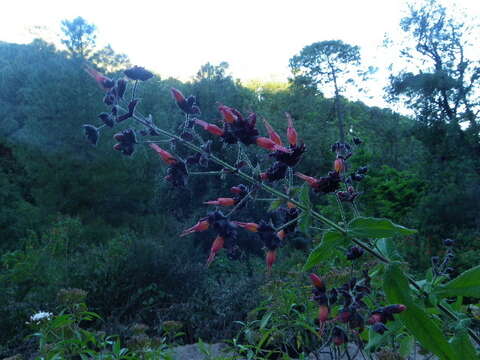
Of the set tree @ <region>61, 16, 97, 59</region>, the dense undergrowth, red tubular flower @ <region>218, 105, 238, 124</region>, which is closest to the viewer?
red tubular flower @ <region>218, 105, 238, 124</region>

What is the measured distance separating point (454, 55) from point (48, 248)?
1366 cm

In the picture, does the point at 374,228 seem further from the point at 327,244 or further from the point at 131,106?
the point at 131,106

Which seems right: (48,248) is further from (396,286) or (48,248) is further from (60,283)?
(396,286)

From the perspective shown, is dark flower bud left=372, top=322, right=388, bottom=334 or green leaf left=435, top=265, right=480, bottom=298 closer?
green leaf left=435, top=265, right=480, bottom=298

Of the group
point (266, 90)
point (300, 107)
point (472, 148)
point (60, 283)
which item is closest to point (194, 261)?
point (60, 283)

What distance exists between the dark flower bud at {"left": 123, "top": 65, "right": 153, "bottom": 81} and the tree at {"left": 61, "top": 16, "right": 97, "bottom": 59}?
19799mm

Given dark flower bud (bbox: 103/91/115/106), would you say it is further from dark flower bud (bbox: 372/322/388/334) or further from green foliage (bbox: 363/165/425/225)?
green foliage (bbox: 363/165/425/225)

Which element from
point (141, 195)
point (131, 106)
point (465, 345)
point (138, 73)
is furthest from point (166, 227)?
point (465, 345)

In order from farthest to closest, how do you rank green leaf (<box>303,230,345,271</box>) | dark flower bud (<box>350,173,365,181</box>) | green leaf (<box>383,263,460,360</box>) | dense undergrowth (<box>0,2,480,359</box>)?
dense undergrowth (<box>0,2,480,359</box>) < dark flower bud (<box>350,173,365,181</box>) < green leaf (<box>303,230,345,271</box>) < green leaf (<box>383,263,460,360</box>)

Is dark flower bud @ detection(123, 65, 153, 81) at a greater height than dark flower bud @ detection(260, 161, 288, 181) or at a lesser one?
greater

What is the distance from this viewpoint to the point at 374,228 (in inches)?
41.3

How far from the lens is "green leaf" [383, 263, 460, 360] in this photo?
0.97 metres

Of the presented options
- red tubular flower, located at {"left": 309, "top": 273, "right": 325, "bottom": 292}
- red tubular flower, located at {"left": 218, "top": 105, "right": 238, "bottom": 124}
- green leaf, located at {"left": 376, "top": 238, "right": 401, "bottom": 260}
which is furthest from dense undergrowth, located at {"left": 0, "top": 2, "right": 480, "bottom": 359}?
red tubular flower, located at {"left": 218, "top": 105, "right": 238, "bottom": 124}

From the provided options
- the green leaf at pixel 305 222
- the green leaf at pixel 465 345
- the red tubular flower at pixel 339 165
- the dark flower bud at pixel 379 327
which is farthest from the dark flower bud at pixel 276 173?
the green leaf at pixel 465 345
